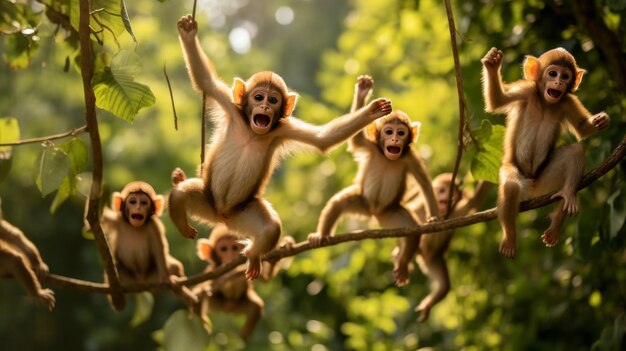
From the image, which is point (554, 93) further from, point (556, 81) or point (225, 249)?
point (225, 249)

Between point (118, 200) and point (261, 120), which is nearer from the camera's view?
point (261, 120)

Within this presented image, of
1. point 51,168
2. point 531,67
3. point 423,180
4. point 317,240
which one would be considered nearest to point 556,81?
point 531,67

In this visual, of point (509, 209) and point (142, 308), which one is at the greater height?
point (509, 209)

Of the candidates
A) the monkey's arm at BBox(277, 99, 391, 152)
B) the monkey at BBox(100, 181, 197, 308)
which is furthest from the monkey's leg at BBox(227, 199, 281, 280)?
the monkey at BBox(100, 181, 197, 308)

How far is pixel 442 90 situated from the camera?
11008mm

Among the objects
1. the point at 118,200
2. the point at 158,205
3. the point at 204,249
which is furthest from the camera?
the point at 204,249

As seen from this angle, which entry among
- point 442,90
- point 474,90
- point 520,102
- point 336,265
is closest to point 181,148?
point 442,90

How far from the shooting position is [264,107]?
4973mm

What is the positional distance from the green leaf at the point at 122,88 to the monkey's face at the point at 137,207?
5.11 feet

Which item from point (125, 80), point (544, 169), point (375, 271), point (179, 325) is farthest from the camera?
point (375, 271)

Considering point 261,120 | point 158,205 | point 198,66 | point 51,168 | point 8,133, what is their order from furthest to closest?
point 158,205 < point 8,133 < point 198,66 < point 261,120 < point 51,168

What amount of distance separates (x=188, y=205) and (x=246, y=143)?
0.53 meters

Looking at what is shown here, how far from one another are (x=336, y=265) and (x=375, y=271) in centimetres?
83

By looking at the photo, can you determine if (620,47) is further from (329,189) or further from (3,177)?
(329,189)
